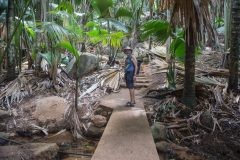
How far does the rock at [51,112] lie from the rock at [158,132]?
206 cm

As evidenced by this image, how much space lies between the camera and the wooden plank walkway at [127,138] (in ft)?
13.9

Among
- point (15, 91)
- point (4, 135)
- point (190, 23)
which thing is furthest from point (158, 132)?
point (15, 91)

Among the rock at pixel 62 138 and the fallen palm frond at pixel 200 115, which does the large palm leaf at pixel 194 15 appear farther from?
the rock at pixel 62 138

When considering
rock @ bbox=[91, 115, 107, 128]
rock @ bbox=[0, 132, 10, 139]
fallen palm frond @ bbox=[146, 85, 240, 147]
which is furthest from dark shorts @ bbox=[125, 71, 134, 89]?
rock @ bbox=[0, 132, 10, 139]

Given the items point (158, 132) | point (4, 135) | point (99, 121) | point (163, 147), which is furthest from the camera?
point (99, 121)

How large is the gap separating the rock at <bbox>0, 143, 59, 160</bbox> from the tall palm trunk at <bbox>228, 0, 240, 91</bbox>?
13.9ft

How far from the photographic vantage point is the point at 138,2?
503 inches

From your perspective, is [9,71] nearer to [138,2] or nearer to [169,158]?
[169,158]

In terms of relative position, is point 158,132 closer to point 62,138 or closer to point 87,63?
point 62,138

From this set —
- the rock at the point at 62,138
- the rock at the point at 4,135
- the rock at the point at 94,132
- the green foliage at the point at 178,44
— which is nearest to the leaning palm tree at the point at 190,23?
the green foliage at the point at 178,44

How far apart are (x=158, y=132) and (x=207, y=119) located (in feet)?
4.06

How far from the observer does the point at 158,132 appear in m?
5.86

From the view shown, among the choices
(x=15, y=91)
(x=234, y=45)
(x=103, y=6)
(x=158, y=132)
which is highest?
(x=103, y=6)

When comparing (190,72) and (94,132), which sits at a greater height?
(190,72)
